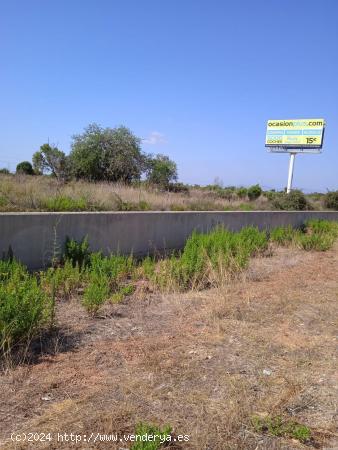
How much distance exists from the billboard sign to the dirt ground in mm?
44861

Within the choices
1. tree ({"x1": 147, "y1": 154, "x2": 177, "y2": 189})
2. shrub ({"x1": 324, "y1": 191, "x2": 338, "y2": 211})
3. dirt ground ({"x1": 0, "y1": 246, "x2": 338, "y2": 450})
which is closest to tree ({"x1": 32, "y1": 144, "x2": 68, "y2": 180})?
tree ({"x1": 147, "y1": 154, "x2": 177, "y2": 189})

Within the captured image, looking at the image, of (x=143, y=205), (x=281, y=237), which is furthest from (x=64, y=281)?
(x=281, y=237)

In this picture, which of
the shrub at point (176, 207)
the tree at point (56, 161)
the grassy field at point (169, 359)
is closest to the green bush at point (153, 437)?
the grassy field at point (169, 359)

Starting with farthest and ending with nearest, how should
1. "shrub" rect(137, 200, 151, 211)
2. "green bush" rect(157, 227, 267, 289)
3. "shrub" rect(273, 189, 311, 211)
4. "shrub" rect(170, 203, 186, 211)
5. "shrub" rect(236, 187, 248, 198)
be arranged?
"shrub" rect(236, 187, 248, 198) → "shrub" rect(273, 189, 311, 211) → "shrub" rect(170, 203, 186, 211) → "shrub" rect(137, 200, 151, 211) → "green bush" rect(157, 227, 267, 289)

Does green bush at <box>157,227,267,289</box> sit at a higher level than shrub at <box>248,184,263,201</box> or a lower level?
lower

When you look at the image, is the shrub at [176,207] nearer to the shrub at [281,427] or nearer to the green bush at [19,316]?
the green bush at [19,316]

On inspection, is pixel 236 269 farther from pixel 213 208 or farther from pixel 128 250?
pixel 213 208

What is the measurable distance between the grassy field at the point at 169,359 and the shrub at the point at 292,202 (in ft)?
59.3

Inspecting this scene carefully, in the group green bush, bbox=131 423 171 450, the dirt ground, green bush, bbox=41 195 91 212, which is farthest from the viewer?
green bush, bbox=41 195 91 212

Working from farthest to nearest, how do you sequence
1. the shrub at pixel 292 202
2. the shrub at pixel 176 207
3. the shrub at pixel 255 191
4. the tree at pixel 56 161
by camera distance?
the shrub at pixel 255 191 < the shrub at pixel 292 202 < the tree at pixel 56 161 < the shrub at pixel 176 207

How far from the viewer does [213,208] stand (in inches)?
683

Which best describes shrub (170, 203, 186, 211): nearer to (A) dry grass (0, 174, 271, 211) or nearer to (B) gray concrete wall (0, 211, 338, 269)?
(A) dry grass (0, 174, 271, 211)

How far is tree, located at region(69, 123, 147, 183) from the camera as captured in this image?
23.5 metres

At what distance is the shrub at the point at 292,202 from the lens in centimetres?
2545
